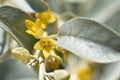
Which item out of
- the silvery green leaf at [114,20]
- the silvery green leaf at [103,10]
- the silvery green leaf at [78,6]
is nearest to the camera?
the silvery green leaf at [114,20]

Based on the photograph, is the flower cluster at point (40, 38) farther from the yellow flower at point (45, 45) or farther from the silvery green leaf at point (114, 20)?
the silvery green leaf at point (114, 20)

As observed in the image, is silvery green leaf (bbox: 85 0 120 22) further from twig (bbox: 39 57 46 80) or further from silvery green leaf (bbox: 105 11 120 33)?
twig (bbox: 39 57 46 80)

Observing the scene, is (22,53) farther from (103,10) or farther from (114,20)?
(103,10)

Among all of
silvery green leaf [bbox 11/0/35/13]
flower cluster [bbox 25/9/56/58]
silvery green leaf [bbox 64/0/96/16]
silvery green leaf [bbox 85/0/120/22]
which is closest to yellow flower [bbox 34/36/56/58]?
flower cluster [bbox 25/9/56/58]

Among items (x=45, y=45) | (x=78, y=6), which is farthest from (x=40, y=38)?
(x=78, y=6)

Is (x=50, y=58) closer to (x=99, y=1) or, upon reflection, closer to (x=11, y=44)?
(x=11, y=44)

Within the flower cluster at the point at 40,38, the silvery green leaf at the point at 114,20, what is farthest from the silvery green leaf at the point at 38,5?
the silvery green leaf at the point at 114,20

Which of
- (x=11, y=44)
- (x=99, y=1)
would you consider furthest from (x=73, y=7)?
(x=11, y=44)
